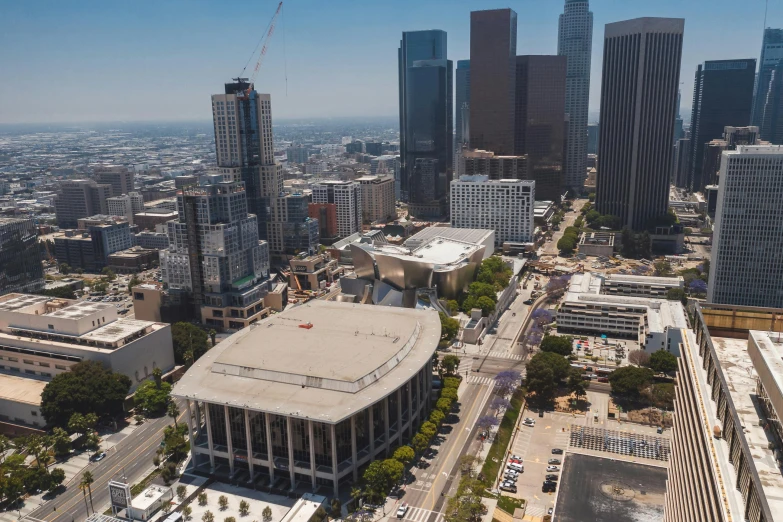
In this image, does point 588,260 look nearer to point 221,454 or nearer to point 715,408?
point 221,454

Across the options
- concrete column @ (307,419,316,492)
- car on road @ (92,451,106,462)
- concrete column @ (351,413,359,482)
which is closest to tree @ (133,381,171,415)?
car on road @ (92,451,106,462)

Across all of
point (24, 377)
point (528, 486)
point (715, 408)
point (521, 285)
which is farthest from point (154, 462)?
point (521, 285)

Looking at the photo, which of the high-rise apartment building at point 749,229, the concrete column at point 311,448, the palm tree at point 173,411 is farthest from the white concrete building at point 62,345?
the high-rise apartment building at point 749,229

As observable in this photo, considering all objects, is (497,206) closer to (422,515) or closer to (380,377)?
(380,377)

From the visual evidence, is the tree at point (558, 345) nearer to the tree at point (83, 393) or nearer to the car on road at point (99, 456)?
the tree at point (83, 393)

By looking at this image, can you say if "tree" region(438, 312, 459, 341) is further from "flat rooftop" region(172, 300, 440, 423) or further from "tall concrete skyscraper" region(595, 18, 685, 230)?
"tall concrete skyscraper" region(595, 18, 685, 230)

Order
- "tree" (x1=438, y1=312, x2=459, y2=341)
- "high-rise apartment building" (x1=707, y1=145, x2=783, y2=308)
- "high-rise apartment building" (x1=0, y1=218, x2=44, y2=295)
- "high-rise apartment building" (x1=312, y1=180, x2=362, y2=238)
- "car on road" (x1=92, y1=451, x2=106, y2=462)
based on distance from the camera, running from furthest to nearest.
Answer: "high-rise apartment building" (x1=312, y1=180, x2=362, y2=238) → "high-rise apartment building" (x1=0, y1=218, x2=44, y2=295) → "high-rise apartment building" (x1=707, y1=145, x2=783, y2=308) → "tree" (x1=438, y1=312, x2=459, y2=341) → "car on road" (x1=92, y1=451, x2=106, y2=462)
